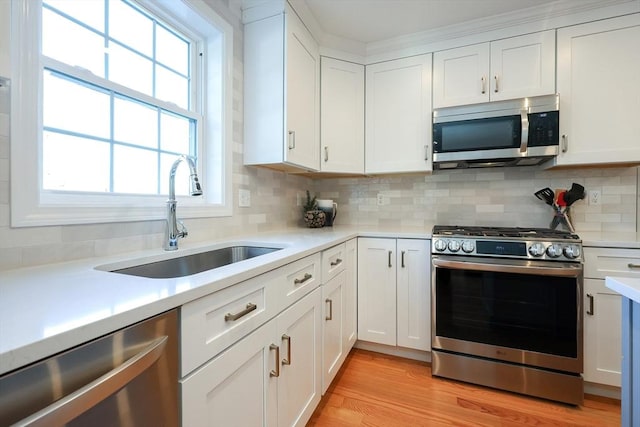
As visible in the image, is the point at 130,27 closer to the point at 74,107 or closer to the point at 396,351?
the point at 74,107

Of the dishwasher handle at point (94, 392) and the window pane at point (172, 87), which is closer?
the dishwasher handle at point (94, 392)

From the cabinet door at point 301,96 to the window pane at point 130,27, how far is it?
750mm

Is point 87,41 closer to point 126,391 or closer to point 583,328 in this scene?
point 126,391

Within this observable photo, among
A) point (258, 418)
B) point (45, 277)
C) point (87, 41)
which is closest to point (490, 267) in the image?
point (258, 418)

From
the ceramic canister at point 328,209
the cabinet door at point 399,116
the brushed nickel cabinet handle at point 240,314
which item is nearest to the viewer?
the brushed nickel cabinet handle at point 240,314

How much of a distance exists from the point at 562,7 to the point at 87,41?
271 cm

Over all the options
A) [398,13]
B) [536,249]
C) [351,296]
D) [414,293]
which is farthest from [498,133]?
[351,296]

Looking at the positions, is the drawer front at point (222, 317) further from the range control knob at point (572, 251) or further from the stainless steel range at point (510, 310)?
the range control knob at point (572, 251)

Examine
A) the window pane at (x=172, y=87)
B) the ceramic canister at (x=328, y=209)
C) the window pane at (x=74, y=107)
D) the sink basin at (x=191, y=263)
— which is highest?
the window pane at (x=172, y=87)

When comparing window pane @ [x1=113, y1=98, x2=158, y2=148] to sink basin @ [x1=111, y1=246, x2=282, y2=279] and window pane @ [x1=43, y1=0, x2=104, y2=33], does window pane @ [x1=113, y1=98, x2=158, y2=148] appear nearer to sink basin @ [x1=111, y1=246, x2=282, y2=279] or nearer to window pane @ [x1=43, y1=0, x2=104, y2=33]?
window pane @ [x1=43, y1=0, x2=104, y2=33]

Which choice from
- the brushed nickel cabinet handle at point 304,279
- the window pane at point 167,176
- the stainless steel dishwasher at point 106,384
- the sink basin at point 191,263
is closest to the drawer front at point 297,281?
the brushed nickel cabinet handle at point 304,279

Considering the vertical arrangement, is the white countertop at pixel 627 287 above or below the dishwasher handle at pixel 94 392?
above

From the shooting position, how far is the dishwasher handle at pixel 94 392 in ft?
1.37

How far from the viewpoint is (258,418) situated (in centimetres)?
98
